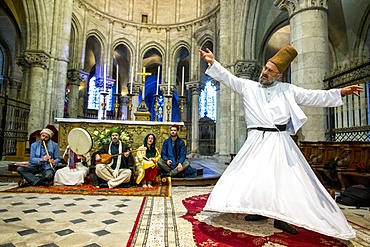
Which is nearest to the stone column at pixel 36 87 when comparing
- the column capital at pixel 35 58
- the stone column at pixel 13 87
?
the column capital at pixel 35 58

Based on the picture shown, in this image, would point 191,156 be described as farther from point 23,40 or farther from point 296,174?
point 296,174

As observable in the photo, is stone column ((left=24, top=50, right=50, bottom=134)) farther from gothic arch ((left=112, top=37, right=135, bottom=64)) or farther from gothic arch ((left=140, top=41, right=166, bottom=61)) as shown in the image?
gothic arch ((left=140, top=41, right=166, bottom=61))

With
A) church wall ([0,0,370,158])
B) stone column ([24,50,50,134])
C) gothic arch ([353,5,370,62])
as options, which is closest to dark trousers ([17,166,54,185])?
stone column ([24,50,50,134])

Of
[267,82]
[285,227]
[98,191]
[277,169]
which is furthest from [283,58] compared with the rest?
[98,191]

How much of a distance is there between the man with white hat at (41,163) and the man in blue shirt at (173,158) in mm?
2237

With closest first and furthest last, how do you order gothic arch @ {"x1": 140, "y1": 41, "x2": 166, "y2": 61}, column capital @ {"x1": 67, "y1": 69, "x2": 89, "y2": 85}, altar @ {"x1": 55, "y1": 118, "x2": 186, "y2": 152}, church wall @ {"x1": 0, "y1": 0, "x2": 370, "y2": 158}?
1. altar @ {"x1": 55, "y1": 118, "x2": 186, "y2": 152}
2. church wall @ {"x1": 0, "y1": 0, "x2": 370, "y2": 158}
3. column capital @ {"x1": 67, "y1": 69, "x2": 89, "y2": 85}
4. gothic arch @ {"x1": 140, "y1": 41, "x2": 166, "y2": 61}

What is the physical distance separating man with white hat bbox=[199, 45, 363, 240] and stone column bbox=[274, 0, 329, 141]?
11.7 ft

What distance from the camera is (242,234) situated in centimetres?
230

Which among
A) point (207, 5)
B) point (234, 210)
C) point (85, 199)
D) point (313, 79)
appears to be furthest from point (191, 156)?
point (234, 210)

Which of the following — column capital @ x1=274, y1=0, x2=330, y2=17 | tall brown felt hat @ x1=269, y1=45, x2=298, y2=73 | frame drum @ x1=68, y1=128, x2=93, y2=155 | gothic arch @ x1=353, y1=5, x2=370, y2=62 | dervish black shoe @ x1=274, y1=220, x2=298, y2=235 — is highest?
gothic arch @ x1=353, y1=5, x2=370, y2=62

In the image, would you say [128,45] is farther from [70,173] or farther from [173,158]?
[70,173]

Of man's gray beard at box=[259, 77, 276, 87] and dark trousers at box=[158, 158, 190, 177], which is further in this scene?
dark trousers at box=[158, 158, 190, 177]

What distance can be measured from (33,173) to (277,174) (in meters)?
4.83

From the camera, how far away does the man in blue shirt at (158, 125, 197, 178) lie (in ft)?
17.6
